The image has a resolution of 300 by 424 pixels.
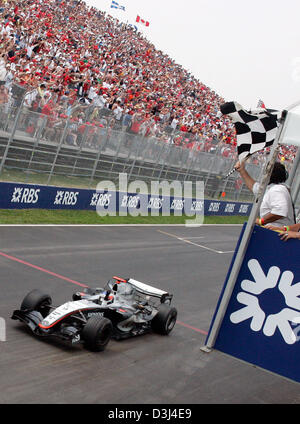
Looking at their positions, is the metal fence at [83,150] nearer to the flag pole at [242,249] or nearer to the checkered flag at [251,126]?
the checkered flag at [251,126]

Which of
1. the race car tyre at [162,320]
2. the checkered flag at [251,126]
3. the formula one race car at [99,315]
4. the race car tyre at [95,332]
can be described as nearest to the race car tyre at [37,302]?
the formula one race car at [99,315]

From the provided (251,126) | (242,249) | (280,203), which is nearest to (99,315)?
(242,249)

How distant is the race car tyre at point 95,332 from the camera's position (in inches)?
288

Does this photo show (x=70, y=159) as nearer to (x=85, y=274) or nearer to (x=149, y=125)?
(x=149, y=125)


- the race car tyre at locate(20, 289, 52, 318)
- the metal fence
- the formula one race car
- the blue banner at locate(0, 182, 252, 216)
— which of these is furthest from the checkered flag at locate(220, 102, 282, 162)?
the blue banner at locate(0, 182, 252, 216)

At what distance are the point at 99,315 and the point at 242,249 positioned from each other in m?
2.89

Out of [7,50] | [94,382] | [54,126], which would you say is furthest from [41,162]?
[94,382]

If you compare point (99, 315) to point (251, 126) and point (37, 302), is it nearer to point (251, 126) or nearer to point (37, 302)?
point (37, 302)

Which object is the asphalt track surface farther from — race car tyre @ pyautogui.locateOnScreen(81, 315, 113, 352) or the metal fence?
the metal fence

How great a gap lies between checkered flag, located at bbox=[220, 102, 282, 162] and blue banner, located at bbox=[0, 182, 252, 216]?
39.0 ft

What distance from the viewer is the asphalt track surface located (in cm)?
628

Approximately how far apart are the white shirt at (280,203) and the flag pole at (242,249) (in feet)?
1.77

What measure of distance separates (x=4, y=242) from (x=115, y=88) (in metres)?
15.7

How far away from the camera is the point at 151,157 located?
2370 cm
